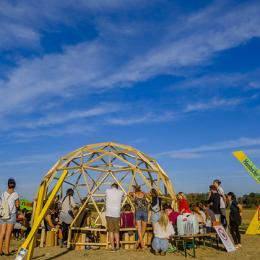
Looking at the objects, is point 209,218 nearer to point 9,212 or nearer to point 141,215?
point 141,215

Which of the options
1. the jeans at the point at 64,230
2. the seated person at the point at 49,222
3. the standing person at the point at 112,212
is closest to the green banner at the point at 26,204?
the seated person at the point at 49,222

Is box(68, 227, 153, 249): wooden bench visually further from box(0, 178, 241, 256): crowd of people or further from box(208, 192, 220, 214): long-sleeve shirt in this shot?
box(208, 192, 220, 214): long-sleeve shirt

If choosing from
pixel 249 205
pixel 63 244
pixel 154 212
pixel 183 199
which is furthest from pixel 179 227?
pixel 249 205

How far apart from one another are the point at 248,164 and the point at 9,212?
26.8 feet

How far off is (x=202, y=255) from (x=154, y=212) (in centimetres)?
151

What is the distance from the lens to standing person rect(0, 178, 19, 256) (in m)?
8.62

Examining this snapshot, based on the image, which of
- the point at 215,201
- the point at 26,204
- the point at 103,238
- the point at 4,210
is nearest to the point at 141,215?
the point at 103,238

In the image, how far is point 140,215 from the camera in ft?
32.0

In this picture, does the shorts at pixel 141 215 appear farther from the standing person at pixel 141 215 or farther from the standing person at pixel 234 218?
the standing person at pixel 234 218

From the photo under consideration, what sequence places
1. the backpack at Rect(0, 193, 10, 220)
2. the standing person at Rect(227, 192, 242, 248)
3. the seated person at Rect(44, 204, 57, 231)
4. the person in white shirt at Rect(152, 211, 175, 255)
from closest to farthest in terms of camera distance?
the backpack at Rect(0, 193, 10, 220) < the person in white shirt at Rect(152, 211, 175, 255) < the standing person at Rect(227, 192, 242, 248) < the seated person at Rect(44, 204, 57, 231)

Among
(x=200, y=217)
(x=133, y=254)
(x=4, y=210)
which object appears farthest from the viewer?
(x=200, y=217)

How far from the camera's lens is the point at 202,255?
9234mm

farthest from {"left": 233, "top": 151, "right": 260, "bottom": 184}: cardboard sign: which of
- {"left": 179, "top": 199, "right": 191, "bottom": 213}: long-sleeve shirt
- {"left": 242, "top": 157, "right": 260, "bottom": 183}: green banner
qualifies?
{"left": 179, "top": 199, "right": 191, "bottom": 213}: long-sleeve shirt

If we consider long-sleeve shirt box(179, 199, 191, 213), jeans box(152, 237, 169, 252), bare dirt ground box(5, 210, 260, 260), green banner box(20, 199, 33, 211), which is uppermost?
green banner box(20, 199, 33, 211)
